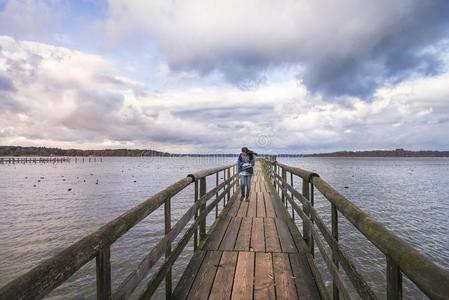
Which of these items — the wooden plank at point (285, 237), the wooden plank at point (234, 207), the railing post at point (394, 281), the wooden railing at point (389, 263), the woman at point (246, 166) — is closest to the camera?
the wooden railing at point (389, 263)

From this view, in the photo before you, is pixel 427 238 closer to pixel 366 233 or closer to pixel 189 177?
pixel 189 177

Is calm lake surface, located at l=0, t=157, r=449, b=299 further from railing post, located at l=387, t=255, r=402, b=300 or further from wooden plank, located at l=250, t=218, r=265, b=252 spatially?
railing post, located at l=387, t=255, r=402, b=300

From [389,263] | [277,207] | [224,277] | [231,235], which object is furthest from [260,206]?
[389,263]

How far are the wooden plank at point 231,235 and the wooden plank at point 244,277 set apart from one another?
0.47 m

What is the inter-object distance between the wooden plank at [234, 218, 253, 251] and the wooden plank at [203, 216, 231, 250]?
1.18 feet

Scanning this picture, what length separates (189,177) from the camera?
500 cm

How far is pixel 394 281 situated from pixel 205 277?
3.03m

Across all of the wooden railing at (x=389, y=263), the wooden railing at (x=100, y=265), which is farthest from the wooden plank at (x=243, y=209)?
the wooden railing at (x=389, y=263)

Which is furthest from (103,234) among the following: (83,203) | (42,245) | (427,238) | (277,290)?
(83,203)

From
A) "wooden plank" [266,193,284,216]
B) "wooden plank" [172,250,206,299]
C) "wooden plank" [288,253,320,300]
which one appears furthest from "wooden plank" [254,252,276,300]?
"wooden plank" [266,193,284,216]

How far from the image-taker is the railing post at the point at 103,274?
2.17 metres

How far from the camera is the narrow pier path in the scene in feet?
12.9

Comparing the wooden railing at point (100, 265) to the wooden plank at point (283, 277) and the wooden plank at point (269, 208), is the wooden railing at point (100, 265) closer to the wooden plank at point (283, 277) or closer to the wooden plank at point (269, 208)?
the wooden plank at point (283, 277)

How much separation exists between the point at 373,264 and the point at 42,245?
12238 millimetres
